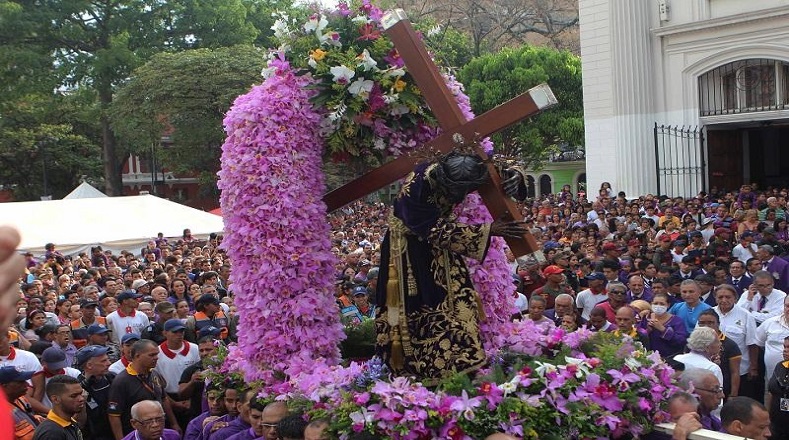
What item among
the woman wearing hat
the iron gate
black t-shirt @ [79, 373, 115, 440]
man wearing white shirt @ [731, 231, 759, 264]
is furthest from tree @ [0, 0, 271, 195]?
black t-shirt @ [79, 373, 115, 440]

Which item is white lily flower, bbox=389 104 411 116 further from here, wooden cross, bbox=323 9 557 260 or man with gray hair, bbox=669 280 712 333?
man with gray hair, bbox=669 280 712 333

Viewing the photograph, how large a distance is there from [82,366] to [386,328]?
3178 mm

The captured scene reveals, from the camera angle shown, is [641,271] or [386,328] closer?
[386,328]

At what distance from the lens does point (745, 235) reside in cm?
1341

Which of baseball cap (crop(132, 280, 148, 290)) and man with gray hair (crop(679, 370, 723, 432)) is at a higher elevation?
baseball cap (crop(132, 280, 148, 290))

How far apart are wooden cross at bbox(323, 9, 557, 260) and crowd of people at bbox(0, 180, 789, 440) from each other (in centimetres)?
40

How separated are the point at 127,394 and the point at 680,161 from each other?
17.3 meters

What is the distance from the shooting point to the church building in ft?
67.9

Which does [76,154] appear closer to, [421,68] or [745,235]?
[745,235]

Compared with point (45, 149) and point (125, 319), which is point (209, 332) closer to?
point (125, 319)

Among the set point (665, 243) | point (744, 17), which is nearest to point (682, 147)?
point (744, 17)

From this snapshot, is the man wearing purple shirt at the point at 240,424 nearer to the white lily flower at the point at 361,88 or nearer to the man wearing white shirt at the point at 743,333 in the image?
the white lily flower at the point at 361,88

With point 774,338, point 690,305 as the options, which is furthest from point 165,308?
point 774,338

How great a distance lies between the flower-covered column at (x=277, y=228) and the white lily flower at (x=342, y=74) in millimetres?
283
